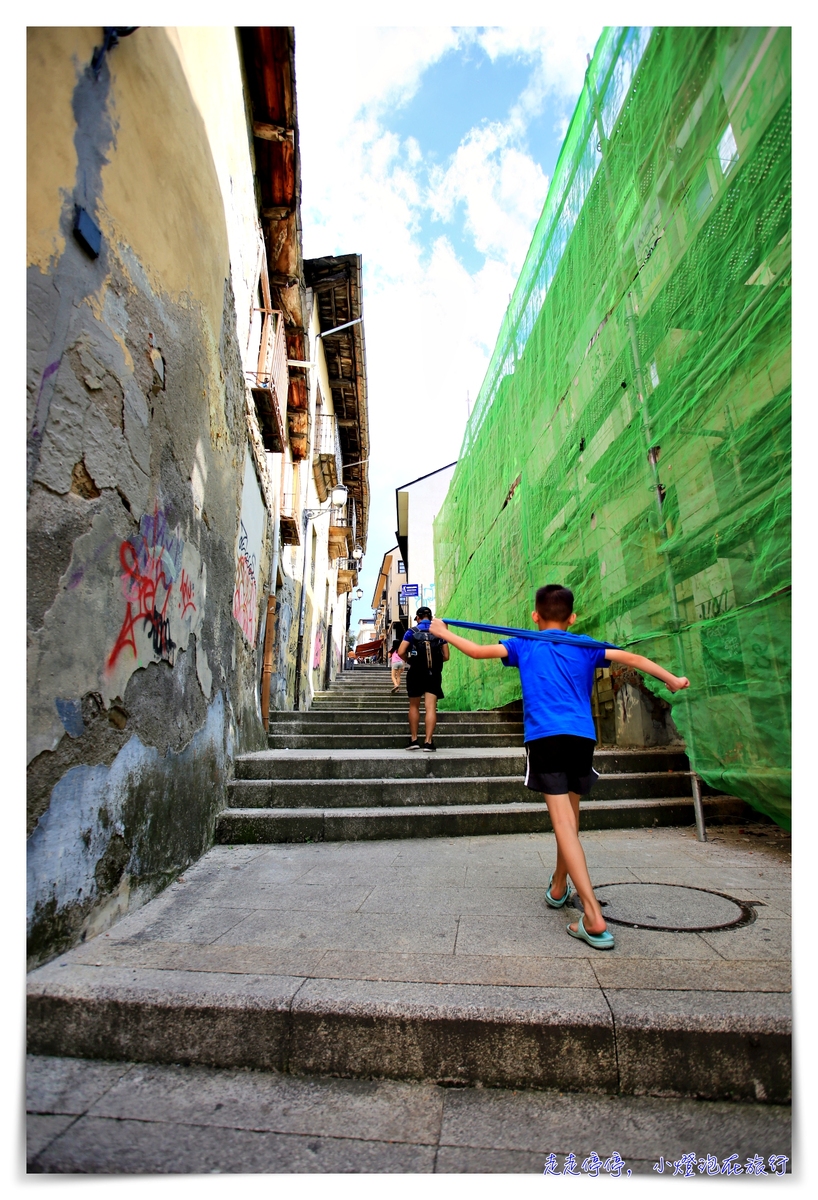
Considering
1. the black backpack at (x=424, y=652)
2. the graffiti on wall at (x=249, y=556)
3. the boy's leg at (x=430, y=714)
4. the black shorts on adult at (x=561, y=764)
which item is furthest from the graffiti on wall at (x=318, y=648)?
the black shorts on adult at (x=561, y=764)

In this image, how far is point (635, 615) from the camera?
4.54 m

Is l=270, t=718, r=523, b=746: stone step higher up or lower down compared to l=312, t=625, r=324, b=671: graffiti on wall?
lower down

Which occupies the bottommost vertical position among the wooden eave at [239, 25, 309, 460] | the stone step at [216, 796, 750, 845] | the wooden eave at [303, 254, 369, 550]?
the stone step at [216, 796, 750, 845]

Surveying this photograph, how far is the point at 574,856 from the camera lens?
8.02 ft

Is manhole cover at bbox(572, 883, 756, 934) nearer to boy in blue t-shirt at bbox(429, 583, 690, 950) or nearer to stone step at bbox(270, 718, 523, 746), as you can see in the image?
boy in blue t-shirt at bbox(429, 583, 690, 950)

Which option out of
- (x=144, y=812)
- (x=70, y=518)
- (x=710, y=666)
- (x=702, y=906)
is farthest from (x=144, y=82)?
(x=702, y=906)

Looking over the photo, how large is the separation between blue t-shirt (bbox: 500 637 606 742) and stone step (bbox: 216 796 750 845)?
1882 millimetres

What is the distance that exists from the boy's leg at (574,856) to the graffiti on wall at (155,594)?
79.9 inches

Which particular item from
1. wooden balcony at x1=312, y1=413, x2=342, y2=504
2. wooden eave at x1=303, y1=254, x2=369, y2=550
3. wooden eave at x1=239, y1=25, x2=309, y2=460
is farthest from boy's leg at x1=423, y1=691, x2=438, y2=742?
wooden eave at x1=303, y1=254, x2=369, y2=550

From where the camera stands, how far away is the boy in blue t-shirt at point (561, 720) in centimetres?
258

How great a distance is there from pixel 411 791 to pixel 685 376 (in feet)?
11.5

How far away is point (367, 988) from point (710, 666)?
8.99 ft

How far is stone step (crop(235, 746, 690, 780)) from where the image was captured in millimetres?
4973

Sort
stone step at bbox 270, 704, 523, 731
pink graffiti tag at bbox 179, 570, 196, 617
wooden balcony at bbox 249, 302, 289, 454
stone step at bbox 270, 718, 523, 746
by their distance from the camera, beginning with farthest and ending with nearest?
1. stone step at bbox 270, 704, 523, 731
2. stone step at bbox 270, 718, 523, 746
3. wooden balcony at bbox 249, 302, 289, 454
4. pink graffiti tag at bbox 179, 570, 196, 617
